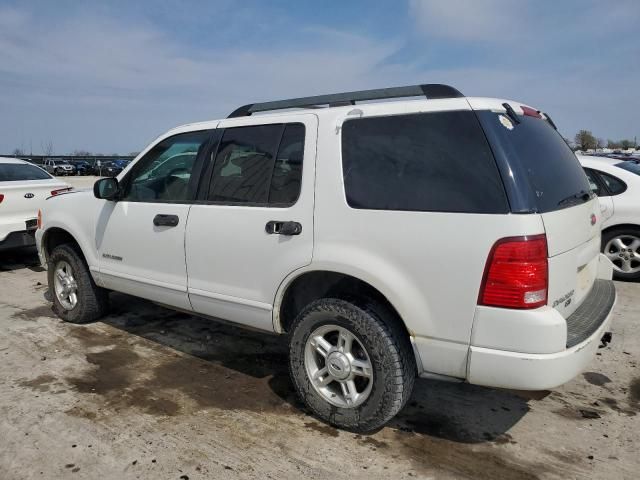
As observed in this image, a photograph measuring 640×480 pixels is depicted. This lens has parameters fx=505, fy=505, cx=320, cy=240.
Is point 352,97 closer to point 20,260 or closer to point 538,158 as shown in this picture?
point 538,158

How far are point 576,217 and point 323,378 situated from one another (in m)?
1.76

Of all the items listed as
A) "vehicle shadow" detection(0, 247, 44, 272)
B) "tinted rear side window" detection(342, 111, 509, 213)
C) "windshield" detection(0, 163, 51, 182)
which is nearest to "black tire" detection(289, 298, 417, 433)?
"tinted rear side window" detection(342, 111, 509, 213)

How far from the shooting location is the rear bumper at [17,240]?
699 cm

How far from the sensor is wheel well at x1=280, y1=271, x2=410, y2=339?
2.93 m

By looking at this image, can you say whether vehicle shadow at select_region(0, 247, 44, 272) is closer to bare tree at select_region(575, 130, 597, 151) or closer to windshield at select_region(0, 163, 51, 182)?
windshield at select_region(0, 163, 51, 182)

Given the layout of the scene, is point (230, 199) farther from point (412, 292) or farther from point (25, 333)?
point (25, 333)

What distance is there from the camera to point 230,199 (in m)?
3.51

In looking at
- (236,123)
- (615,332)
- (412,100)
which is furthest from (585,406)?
(236,123)

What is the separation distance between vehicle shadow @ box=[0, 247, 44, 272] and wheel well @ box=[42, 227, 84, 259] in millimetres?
2621

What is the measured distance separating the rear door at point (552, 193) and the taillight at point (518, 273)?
0.26 feet

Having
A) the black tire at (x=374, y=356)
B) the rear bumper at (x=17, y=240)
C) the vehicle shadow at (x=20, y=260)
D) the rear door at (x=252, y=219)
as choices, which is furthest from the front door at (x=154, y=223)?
the vehicle shadow at (x=20, y=260)

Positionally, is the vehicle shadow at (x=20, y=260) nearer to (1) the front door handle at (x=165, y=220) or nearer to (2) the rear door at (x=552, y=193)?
(1) the front door handle at (x=165, y=220)

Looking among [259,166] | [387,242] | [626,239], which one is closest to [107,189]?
[259,166]

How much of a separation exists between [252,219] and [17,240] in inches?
211
